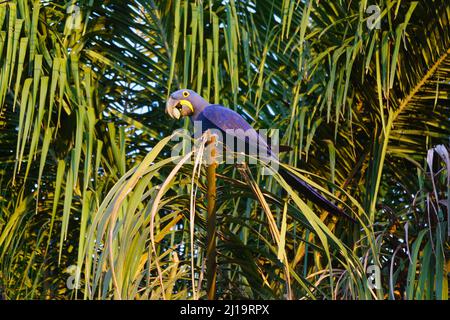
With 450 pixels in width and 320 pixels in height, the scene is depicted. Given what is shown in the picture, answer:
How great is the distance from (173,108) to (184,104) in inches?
2.3

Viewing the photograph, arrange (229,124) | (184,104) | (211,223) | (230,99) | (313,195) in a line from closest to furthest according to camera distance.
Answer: (211,223) → (313,195) → (229,124) → (184,104) → (230,99)

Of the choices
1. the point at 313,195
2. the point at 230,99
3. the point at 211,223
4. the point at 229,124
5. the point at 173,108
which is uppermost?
the point at 230,99

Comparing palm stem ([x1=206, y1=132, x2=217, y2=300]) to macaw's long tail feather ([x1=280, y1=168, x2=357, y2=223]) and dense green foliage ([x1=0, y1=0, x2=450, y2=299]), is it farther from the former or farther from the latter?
dense green foliage ([x1=0, y1=0, x2=450, y2=299])

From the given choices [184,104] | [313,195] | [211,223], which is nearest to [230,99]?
[184,104]

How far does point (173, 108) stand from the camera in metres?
3.97

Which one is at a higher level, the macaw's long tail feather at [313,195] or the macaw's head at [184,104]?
the macaw's head at [184,104]

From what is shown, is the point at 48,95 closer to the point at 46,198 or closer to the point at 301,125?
the point at 46,198

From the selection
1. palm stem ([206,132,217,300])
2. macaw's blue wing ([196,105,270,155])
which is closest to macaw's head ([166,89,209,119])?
macaw's blue wing ([196,105,270,155])

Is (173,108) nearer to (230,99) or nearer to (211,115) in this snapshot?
(211,115)

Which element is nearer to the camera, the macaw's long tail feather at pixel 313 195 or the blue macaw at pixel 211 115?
the macaw's long tail feather at pixel 313 195

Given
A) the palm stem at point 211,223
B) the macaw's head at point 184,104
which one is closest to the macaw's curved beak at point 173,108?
the macaw's head at point 184,104

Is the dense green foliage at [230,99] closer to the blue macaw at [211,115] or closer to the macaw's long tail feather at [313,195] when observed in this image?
the blue macaw at [211,115]

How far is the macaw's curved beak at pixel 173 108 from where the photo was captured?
13.0 feet

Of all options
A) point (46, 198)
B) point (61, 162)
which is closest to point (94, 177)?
point (61, 162)
